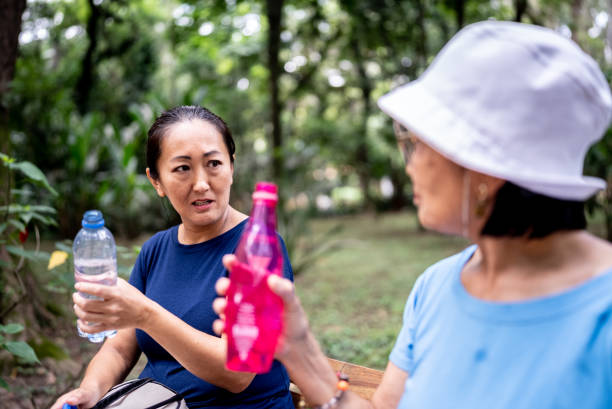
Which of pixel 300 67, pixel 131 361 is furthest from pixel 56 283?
pixel 300 67

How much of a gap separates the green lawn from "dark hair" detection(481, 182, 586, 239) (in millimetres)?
3207

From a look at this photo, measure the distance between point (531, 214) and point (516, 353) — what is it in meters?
0.27

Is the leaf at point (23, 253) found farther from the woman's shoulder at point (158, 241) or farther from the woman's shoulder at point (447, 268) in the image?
the woman's shoulder at point (447, 268)

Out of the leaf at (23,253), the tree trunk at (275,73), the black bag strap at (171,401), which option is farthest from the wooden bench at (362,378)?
the tree trunk at (275,73)

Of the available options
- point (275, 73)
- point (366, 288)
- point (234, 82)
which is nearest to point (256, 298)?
point (366, 288)

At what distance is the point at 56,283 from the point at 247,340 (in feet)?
6.55

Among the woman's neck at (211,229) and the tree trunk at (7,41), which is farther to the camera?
the tree trunk at (7,41)

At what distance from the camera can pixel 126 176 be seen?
5836mm

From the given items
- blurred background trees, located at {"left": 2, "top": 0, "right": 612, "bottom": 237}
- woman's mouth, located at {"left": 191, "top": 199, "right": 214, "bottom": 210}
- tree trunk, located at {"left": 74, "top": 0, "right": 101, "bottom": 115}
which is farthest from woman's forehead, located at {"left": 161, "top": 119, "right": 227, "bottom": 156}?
tree trunk, located at {"left": 74, "top": 0, "right": 101, "bottom": 115}

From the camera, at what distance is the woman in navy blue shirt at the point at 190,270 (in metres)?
1.61

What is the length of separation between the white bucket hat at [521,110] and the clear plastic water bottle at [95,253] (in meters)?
0.88

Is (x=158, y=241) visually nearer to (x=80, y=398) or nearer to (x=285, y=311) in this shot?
(x=80, y=398)

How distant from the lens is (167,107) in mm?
4766

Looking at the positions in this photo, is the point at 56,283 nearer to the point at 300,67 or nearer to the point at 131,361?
the point at 131,361
